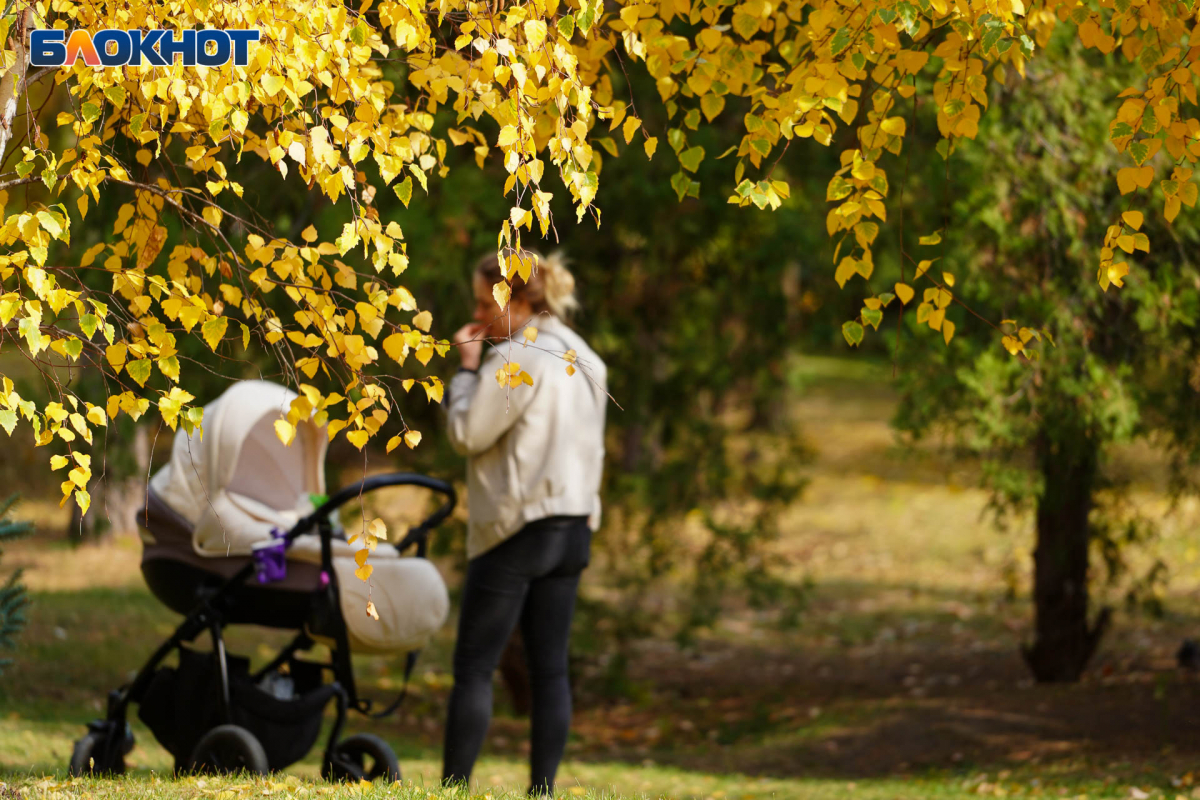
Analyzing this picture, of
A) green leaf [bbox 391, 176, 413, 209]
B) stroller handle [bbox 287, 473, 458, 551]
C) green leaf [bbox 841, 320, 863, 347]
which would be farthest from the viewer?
stroller handle [bbox 287, 473, 458, 551]

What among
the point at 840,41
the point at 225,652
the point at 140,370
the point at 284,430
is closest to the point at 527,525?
the point at 225,652

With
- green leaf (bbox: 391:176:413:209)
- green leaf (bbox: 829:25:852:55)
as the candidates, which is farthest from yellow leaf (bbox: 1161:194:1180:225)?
green leaf (bbox: 391:176:413:209)

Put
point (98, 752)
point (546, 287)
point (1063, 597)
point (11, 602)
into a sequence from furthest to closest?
point (1063, 597) → point (11, 602) → point (98, 752) → point (546, 287)

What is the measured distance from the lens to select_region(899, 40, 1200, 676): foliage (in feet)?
17.8

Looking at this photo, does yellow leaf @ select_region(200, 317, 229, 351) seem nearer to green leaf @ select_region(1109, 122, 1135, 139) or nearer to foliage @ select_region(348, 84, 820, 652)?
green leaf @ select_region(1109, 122, 1135, 139)

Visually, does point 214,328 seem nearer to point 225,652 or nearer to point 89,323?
point 89,323

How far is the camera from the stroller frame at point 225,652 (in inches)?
160

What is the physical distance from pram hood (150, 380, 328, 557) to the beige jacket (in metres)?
0.64

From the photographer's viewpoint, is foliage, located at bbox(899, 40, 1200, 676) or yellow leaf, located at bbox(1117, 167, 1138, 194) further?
foliage, located at bbox(899, 40, 1200, 676)

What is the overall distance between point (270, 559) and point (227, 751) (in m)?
0.64

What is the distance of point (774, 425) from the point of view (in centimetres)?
883

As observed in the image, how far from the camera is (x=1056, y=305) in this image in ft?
18.1

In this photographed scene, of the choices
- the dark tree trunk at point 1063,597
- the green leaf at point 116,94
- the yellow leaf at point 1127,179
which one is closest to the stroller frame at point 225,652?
the green leaf at point 116,94

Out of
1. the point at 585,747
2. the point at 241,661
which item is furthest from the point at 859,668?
the point at 241,661
